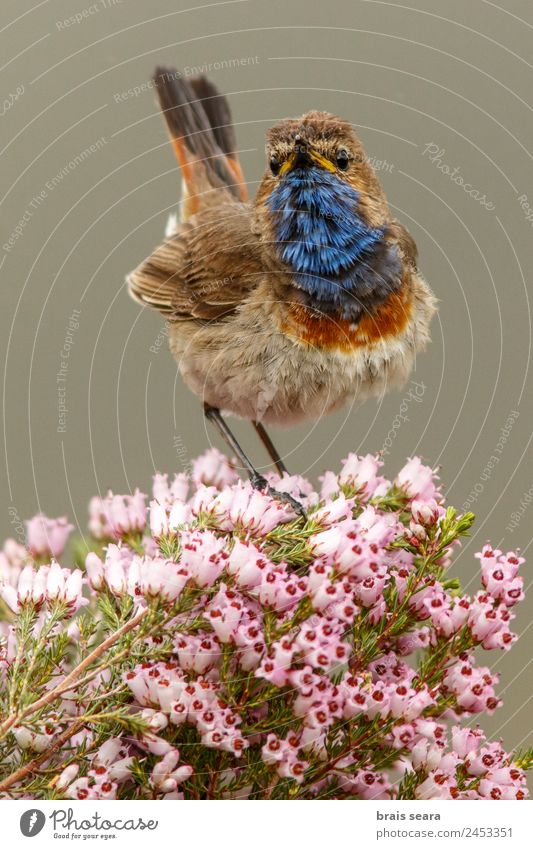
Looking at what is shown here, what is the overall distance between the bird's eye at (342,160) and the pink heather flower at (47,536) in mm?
1810

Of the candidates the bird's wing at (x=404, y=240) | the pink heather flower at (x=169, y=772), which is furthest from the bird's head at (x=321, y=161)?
the pink heather flower at (x=169, y=772)

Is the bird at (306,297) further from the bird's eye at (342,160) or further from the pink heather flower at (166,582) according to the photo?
the pink heather flower at (166,582)

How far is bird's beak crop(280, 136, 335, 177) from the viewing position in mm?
3631

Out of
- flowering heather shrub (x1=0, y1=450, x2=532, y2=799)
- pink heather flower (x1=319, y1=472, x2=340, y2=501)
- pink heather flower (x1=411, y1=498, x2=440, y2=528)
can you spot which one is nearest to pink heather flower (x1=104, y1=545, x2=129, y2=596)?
flowering heather shrub (x1=0, y1=450, x2=532, y2=799)

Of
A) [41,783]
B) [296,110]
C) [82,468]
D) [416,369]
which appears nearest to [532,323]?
[416,369]

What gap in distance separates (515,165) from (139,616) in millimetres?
2477

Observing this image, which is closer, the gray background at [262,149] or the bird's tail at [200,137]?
the gray background at [262,149]

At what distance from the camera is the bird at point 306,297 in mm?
3787

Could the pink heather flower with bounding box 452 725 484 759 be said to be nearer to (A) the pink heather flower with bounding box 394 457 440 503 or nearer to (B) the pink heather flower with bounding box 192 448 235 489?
(A) the pink heather flower with bounding box 394 457 440 503

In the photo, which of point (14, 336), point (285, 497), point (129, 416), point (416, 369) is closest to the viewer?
point (285, 497)

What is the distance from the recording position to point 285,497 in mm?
2809

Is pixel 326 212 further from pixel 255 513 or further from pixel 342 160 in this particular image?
pixel 255 513
